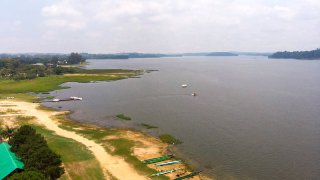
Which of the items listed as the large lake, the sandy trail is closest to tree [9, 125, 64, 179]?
the sandy trail

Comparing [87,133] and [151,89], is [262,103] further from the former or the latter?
[87,133]

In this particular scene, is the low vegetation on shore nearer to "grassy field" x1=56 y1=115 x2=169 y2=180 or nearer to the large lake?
"grassy field" x1=56 y1=115 x2=169 y2=180

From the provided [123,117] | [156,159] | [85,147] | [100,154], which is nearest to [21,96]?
[123,117]

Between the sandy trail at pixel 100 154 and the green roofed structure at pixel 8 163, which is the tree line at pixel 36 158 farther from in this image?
the sandy trail at pixel 100 154

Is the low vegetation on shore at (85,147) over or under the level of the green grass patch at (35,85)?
under

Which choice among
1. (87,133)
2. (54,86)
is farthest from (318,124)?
(54,86)

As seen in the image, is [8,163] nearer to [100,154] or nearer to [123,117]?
[100,154]

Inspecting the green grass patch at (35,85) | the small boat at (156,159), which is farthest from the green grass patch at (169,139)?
the green grass patch at (35,85)

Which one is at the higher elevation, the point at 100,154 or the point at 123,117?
the point at 123,117
